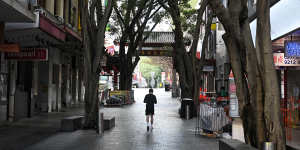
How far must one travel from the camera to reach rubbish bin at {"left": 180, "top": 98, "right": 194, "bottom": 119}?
17.9 metres

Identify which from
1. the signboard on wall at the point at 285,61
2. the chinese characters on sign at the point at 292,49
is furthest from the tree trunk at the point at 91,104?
the signboard on wall at the point at 285,61

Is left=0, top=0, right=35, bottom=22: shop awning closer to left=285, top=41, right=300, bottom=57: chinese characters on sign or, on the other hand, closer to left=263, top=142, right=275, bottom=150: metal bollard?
left=263, top=142, right=275, bottom=150: metal bollard

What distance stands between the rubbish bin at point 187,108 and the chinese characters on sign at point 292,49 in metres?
7.38

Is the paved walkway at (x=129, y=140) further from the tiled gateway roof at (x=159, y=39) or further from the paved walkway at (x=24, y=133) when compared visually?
the tiled gateway roof at (x=159, y=39)

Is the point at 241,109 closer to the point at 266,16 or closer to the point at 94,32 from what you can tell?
the point at 266,16

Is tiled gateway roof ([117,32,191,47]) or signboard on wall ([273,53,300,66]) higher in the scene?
tiled gateway roof ([117,32,191,47])

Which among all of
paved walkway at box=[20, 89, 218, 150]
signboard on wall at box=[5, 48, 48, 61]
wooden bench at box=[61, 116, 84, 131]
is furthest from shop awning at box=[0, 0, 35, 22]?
paved walkway at box=[20, 89, 218, 150]

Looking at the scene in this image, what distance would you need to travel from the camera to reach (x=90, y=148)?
941 cm

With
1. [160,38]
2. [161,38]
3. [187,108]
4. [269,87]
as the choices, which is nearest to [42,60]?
[187,108]

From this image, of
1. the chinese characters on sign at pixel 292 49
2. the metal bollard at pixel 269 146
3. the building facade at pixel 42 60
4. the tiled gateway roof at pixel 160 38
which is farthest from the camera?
the tiled gateway roof at pixel 160 38

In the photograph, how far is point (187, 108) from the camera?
58.6 ft

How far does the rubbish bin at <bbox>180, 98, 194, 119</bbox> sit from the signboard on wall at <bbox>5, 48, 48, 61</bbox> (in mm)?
7174

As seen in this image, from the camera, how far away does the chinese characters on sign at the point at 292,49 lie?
11141 mm

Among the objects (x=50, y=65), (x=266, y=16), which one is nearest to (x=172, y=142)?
(x=266, y=16)
